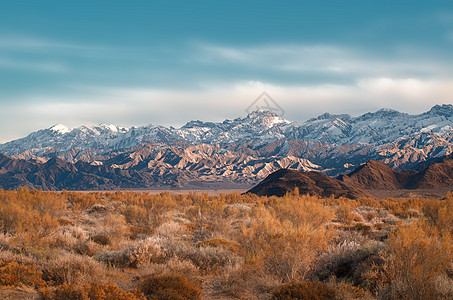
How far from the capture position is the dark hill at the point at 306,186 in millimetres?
76562

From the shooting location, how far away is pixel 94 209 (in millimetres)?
31469

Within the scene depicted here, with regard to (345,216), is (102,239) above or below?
above

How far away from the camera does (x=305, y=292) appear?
8367 mm

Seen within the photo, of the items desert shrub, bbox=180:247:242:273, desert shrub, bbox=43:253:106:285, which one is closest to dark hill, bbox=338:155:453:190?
desert shrub, bbox=180:247:242:273

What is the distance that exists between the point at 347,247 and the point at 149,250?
7.54 metres

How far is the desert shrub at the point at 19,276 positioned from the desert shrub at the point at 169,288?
2.91m

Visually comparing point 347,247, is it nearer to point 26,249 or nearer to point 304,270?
point 304,270

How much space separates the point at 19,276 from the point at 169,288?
14.2 feet

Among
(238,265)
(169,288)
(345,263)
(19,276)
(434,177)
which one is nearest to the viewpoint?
(169,288)

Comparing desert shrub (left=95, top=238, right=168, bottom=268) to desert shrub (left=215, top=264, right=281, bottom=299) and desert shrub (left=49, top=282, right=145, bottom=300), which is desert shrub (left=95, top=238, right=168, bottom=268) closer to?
desert shrub (left=215, top=264, right=281, bottom=299)

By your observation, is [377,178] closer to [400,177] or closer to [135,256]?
[400,177]

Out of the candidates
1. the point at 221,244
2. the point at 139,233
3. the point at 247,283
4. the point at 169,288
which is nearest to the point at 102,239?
the point at 139,233

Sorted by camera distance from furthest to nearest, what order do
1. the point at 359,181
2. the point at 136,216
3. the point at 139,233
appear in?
the point at 359,181
the point at 136,216
the point at 139,233

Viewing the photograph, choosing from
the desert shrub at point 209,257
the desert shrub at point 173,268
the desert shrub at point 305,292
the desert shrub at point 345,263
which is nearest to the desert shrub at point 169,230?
the desert shrub at point 209,257
